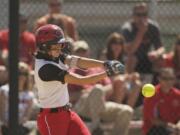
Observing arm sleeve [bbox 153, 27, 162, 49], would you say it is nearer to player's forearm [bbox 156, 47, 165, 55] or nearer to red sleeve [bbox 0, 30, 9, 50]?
player's forearm [bbox 156, 47, 165, 55]

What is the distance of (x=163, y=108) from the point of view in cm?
698

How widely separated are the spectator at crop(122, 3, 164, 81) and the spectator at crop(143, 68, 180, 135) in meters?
0.52

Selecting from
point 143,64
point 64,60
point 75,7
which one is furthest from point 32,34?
point 64,60

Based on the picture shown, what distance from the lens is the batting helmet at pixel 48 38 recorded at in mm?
5066

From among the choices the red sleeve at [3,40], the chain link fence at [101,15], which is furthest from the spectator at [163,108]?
the red sleeve at [3,40]

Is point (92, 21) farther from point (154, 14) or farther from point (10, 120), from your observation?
point (10, 120)

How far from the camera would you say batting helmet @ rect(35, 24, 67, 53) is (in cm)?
507

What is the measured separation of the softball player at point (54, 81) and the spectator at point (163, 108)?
1866 millimetres

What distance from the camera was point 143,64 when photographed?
7.59 meters

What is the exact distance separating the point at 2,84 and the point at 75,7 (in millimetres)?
1295

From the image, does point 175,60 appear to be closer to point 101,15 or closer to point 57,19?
point 101,15

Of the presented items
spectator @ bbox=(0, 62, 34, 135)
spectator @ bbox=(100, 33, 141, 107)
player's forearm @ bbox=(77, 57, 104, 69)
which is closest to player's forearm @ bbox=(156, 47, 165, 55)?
spectator @ bbox=(100, 33, 141, 107)

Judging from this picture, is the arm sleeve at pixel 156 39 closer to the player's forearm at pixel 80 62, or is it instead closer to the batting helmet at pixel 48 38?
the player's forearm at pixel 80 62

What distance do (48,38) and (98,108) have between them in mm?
2059
